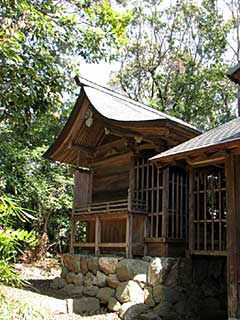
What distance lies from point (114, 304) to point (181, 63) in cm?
1588

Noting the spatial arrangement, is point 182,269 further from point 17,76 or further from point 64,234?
point 64,234

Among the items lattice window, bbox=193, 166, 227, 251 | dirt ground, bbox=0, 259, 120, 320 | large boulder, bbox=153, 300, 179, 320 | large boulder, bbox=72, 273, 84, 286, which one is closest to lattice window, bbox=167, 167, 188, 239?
lattice window, bbox=193, 166, 227, 251

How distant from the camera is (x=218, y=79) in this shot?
19.3 metres

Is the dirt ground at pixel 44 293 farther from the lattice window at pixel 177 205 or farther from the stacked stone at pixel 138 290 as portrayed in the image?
the lattice window at pixel 177 205

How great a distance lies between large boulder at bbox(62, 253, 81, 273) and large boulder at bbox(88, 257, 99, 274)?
0.50m

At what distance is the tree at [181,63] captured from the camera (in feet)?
64.3

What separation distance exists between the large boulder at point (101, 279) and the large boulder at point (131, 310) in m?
1.06

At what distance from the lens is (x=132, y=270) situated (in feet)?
25.5

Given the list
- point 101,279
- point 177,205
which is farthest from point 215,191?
point 101,279

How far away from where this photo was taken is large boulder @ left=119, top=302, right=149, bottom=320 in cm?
708

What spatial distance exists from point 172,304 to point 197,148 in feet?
10.6

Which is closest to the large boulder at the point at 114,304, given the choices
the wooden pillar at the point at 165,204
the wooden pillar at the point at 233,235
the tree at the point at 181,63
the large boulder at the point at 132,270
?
the large boulder at the point at 132,270

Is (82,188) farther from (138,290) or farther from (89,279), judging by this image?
(138,290)

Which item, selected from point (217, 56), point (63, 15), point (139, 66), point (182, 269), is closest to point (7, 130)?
point (63, 15)
